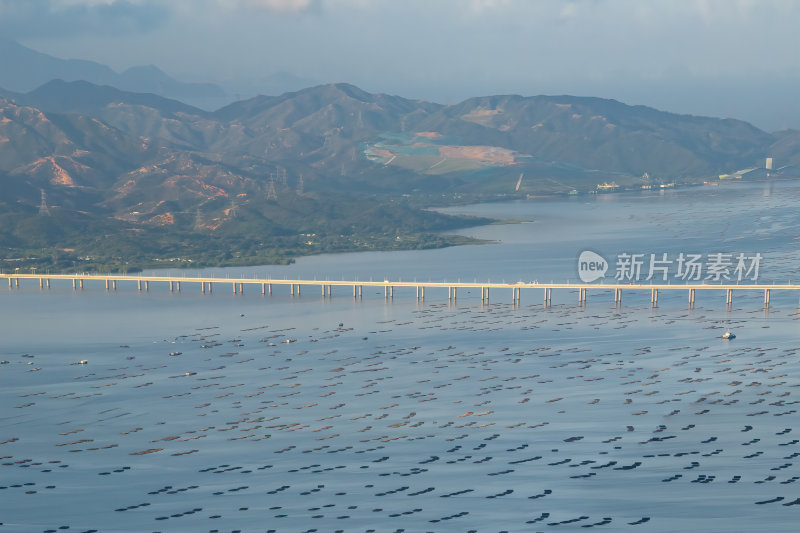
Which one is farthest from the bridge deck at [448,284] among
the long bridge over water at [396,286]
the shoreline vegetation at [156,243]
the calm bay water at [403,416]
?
the shoreline vegetation at [156,243]

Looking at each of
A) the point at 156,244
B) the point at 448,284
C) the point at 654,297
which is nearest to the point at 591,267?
the point at 654,297

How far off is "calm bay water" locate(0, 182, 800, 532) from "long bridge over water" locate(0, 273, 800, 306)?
1.70m

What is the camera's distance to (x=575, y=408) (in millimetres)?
61750

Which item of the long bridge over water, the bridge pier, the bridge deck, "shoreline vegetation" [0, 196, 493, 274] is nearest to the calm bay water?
the bridge pier

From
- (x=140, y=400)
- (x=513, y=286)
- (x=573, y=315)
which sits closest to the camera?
(x=140, y=400)

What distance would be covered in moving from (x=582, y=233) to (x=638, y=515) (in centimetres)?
14043

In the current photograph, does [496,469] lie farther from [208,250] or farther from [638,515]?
[208,250]

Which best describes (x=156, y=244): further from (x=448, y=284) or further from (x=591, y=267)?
(x=448, y=284)

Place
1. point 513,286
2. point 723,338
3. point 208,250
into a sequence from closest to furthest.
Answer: point 723,338
point 513,286
point 208,250

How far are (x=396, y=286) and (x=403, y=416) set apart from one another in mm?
56911

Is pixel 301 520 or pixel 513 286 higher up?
pixel 513 286

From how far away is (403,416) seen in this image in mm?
60625

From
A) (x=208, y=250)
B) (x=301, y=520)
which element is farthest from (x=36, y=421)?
(x=208, y=250)

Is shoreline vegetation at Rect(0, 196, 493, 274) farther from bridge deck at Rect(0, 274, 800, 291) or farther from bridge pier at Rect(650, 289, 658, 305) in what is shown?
bridge pier at Rect(650, 289, 658, 305)
